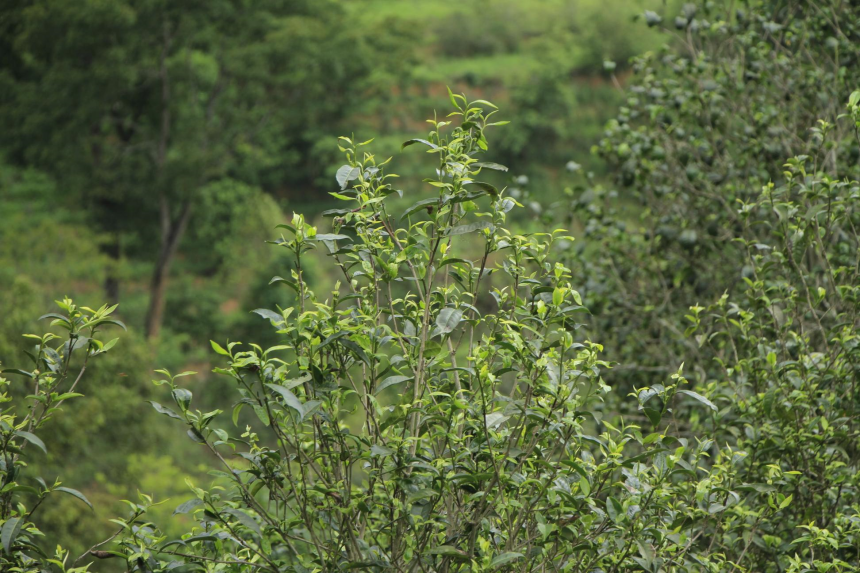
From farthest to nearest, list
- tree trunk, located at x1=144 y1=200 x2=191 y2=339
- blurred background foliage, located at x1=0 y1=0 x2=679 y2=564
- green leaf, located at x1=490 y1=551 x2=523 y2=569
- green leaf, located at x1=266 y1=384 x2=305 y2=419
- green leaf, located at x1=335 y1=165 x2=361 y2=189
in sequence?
1. tree trunk, located at x1=144 y1=200 x2=191 y2=339
2. blurred background foliage, located at x1=0 y1=0 x2=679 y2=564
3. green leaf, located at x1=335 y1=165 x2=361 y2=189
4. green leaf, located at x1=490 y1=551 x2=523 y2=569
5. green leaf, located at x1=266 y1=384 x2=305 y2=419

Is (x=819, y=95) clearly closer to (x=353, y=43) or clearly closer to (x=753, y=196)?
(x=753, y=196)

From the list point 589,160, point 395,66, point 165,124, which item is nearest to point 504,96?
point 589,160

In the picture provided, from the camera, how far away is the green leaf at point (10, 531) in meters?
1.79

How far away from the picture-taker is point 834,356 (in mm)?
2740

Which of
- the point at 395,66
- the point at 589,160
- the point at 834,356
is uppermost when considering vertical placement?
the point at 834,356

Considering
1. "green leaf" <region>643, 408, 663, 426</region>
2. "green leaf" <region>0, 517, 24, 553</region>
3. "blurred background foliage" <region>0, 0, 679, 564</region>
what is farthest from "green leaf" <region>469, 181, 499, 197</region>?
"blurred background foliage" <region>0, 0, 679, 564</region>

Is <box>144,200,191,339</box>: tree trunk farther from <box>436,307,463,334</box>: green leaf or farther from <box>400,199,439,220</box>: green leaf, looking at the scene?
<box>436,307,463,334</box>: green leaf

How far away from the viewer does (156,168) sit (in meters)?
18.6

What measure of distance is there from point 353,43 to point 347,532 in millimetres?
19849

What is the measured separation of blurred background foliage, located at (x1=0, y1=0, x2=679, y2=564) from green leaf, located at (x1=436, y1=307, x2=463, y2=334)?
8.28 metres

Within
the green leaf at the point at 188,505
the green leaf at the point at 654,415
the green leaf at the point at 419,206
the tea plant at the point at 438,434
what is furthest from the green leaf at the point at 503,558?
the green leaf at the point at 419,206

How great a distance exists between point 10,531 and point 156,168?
701 inches

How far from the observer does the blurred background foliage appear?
36.4 ft

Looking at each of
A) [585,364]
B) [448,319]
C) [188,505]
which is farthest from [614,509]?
[188,505]
